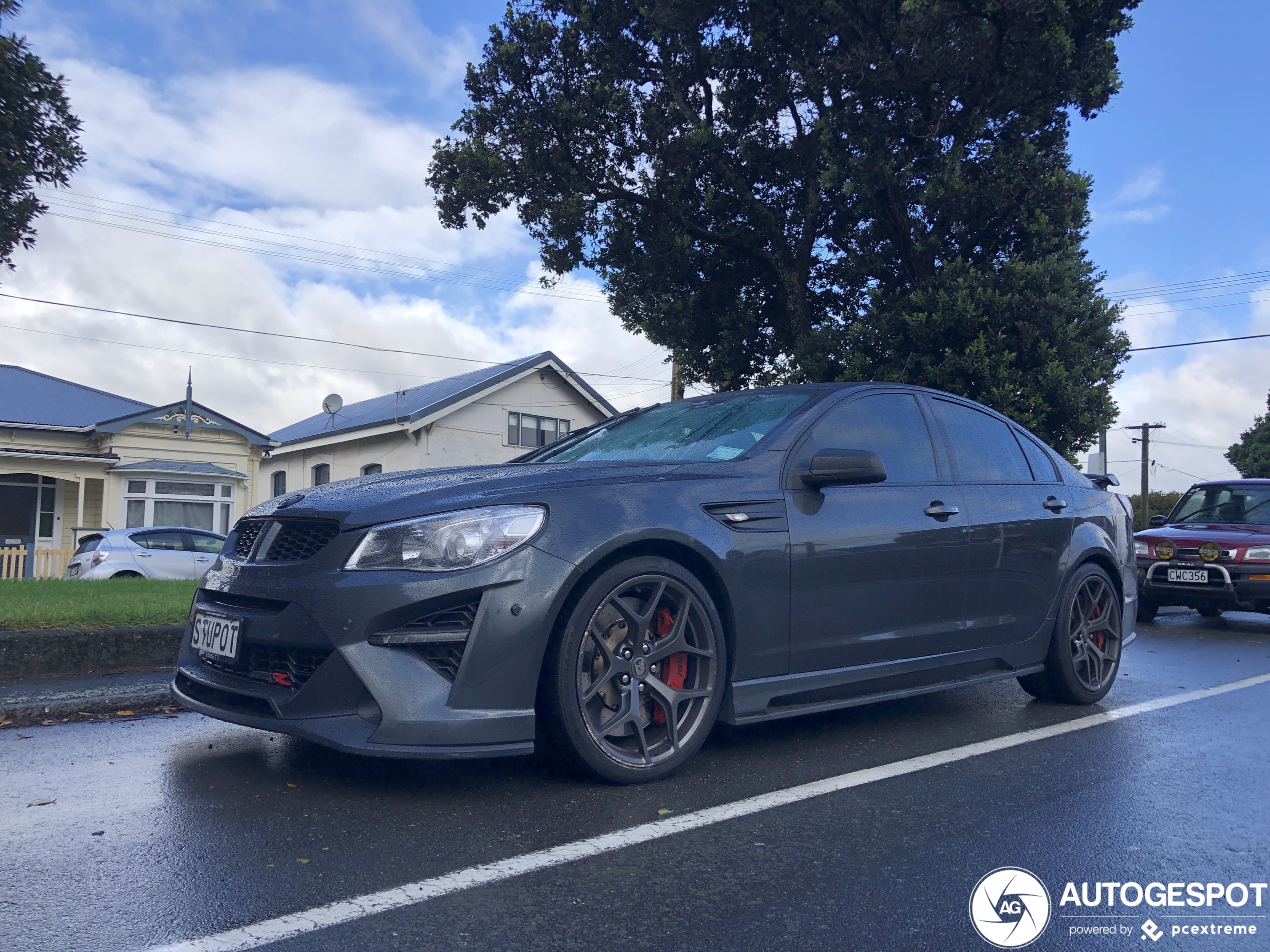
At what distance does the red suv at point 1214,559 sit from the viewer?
9.46 m

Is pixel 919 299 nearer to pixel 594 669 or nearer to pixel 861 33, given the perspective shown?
pixel 861 33

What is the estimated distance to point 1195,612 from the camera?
11.6m

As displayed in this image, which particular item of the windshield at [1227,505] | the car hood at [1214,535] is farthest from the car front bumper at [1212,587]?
the windshield at [1227,505]

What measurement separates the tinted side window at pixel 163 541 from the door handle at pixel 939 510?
1502 centimetres

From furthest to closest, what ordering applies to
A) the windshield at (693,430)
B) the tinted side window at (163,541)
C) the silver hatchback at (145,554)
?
the tinted side window at (163,541) → the silver hatchback at (145,554) → the windshield at (693,430)

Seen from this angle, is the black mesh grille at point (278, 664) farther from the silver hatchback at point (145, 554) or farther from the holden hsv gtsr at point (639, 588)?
the silver hatchback at point (145, 554)

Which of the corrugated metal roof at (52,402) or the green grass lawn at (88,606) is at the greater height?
the corrugated metal roof at (52,402)

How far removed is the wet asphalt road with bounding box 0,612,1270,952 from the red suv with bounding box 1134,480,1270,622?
574cm

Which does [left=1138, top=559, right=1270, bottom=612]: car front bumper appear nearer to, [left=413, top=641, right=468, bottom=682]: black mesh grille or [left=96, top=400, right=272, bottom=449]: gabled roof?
[left=413, top=641, right=468, bottom=682]: black mesh grille

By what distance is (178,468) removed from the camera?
23.2 meters

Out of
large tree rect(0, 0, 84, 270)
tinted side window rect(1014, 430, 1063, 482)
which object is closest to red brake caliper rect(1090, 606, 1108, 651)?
tinted side window rect(1014, 430, 1063, 482)

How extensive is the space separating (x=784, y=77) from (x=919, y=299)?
4.68 metres

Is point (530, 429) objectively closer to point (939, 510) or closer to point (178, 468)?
point (178, 468)

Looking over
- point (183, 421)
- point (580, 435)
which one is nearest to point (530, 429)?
point (183, 421)
